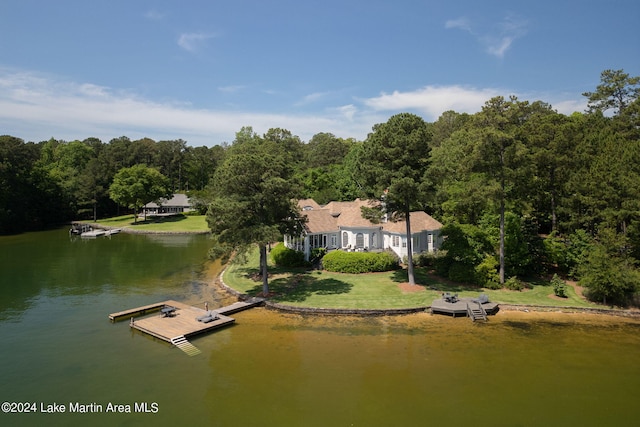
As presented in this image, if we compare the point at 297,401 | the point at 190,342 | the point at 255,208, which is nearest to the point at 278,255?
the point at 255,208

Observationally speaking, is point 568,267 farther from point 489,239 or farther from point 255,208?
point 255,208

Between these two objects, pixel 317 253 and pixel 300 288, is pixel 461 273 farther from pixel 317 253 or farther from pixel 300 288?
pixel 317 253

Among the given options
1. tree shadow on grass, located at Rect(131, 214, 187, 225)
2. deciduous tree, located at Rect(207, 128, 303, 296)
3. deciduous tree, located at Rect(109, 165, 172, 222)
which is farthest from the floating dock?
deciduous tree, located at Rect(109, 165, 172, 222)

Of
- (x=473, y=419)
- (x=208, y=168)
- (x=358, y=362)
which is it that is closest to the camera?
(x=473, y=419)

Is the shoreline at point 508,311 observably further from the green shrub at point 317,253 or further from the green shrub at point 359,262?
the green shrub at point 317,253

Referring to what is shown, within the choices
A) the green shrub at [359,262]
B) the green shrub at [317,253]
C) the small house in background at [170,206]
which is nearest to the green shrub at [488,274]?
the green shrub at [359,262]

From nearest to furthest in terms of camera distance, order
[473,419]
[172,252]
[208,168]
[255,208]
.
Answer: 1. [473,419]
2. [255,208]
3. [172,252]
4. [208,168]
